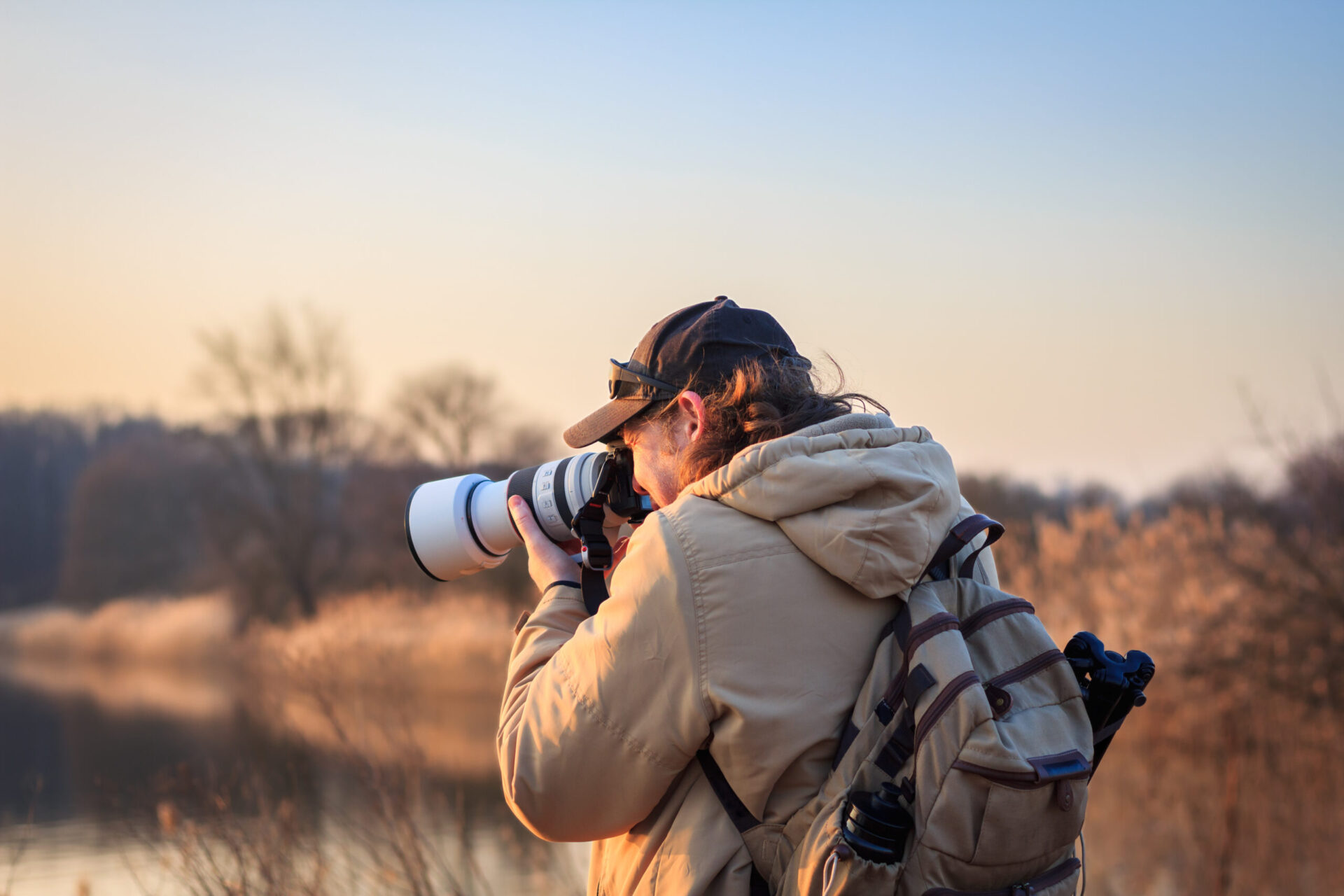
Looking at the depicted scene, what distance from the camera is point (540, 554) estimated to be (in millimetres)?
1700

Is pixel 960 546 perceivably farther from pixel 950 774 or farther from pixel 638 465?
pixel 638 465

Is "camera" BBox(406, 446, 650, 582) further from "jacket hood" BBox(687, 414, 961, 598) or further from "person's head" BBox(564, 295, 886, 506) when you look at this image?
"jacket hood" BBox(687, 414, 961, 598)

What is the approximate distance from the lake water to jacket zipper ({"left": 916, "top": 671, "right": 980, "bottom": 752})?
1.87 meters

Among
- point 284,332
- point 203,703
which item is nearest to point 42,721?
point 203,703

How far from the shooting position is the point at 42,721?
9.81m

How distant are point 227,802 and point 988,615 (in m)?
2.12

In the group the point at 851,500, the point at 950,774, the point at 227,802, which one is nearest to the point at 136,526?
the point at 227,802

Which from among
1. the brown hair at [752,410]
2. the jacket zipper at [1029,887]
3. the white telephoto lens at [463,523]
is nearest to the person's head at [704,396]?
the brown hair at [752,410]

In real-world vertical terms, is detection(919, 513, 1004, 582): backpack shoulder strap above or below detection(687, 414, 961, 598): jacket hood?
Answer: below

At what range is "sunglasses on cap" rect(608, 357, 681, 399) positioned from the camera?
152 cm

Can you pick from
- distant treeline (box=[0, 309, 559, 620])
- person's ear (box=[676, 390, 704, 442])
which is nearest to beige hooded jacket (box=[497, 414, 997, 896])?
person's ear (box=[676, 390, 704, 442])

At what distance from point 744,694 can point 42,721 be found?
1095 centimetres

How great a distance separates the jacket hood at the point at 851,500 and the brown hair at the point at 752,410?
0.52 feet

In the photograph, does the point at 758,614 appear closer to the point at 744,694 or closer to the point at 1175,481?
the point at 744,694
